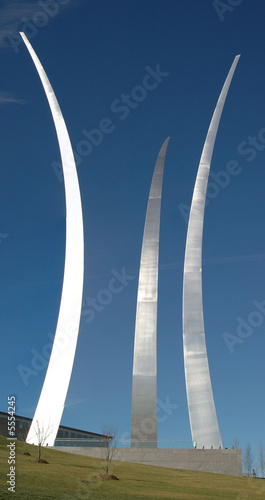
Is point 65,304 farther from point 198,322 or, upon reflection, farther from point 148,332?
point 198,322

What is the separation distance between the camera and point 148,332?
34688 millimetres

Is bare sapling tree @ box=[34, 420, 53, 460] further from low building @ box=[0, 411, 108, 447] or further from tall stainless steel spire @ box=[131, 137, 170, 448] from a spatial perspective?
tall stainless steel spire @ box=[131, 137, 170, 448]

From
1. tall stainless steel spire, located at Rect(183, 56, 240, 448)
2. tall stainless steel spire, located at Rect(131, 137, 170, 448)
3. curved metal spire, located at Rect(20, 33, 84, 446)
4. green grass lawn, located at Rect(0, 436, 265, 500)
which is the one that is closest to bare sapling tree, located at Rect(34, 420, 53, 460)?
curved metal spire, located at Rect(20, 33, 84, 446)

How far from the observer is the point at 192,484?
23.2m

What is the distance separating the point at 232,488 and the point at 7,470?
29.7ft

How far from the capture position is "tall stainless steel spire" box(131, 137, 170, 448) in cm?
3225

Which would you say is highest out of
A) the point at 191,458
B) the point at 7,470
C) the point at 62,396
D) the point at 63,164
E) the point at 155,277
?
the point at 63,164

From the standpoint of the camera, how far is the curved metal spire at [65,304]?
105ft

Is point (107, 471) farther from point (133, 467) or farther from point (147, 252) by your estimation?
point (147, 252)

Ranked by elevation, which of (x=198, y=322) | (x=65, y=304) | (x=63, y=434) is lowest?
(x=63, y=434)

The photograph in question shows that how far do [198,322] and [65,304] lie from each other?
8.24 metres

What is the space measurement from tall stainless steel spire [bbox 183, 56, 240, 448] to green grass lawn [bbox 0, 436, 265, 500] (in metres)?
3.38

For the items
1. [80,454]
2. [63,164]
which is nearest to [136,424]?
[80,454]

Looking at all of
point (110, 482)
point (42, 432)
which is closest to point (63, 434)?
point (42, 432)
